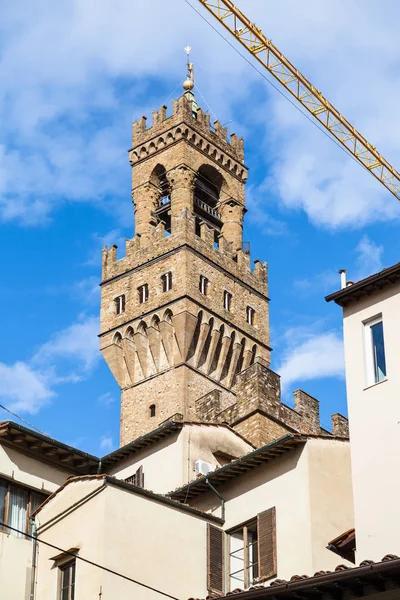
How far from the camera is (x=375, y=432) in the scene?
1950 centimetres

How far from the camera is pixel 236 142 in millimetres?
66125

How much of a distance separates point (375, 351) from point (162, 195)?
43241mm

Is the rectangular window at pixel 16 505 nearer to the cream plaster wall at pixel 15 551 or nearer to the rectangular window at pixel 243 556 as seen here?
the cream plaster wall at pixel 15 551

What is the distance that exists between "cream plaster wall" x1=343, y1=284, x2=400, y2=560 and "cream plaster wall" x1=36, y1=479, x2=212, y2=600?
3962mm

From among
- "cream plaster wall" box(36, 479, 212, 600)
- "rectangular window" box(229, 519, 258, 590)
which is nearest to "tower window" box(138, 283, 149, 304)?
"cream plaster wall" box(36, 479, 212, 600)

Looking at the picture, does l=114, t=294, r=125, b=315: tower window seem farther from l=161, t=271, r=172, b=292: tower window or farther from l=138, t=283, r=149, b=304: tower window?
l=161, t=271, r=172, b=292: tower window

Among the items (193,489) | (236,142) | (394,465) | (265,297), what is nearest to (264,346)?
(265,297)

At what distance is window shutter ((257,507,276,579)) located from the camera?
21.4 meters

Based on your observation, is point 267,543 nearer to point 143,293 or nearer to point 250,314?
point 143,293

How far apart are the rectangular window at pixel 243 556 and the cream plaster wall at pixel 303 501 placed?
21cm

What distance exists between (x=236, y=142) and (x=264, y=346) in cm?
1257

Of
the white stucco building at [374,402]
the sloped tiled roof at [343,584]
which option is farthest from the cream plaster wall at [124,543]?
the white stucco building at [374,402]

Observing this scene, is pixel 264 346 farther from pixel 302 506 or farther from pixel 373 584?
pixel 373 584

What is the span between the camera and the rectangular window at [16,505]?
77.7 ft
